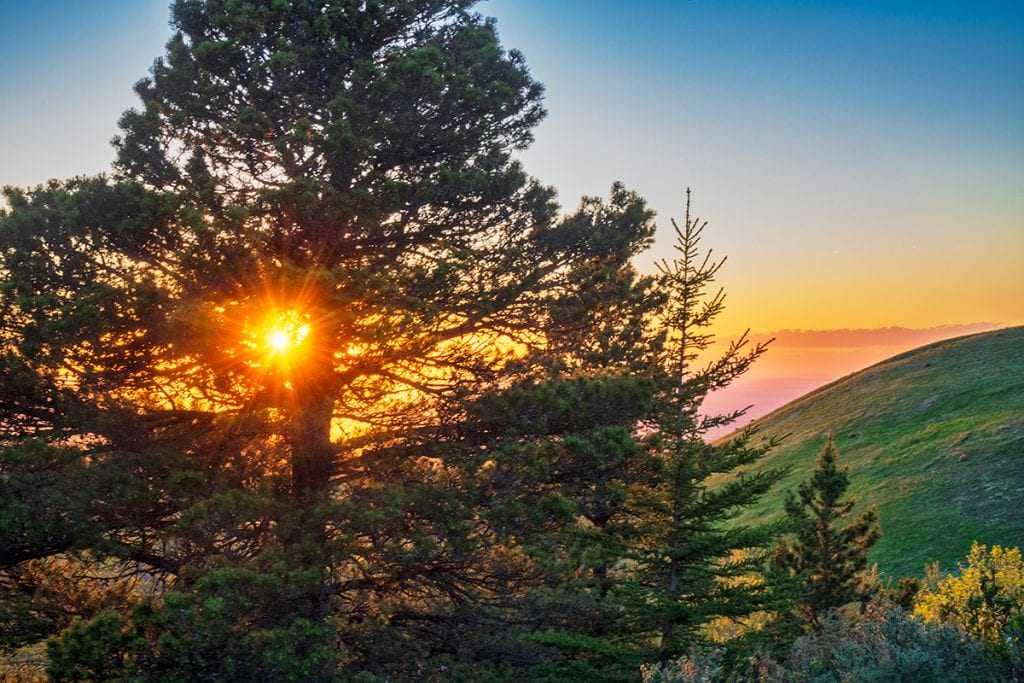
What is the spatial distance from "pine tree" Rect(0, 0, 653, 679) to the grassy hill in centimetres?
2329

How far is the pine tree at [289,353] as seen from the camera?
10.5m

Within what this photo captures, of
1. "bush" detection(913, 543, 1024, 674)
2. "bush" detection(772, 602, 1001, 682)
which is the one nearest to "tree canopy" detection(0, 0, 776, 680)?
"bush" detection(772, 602, 1001, 682)

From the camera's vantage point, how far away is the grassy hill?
41438 millimetres

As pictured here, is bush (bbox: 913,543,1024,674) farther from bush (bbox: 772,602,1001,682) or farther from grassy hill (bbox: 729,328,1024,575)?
grassy hill (bbox: 729,328,1024,575)

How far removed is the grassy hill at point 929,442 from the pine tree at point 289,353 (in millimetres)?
23292

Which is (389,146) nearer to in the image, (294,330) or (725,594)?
(294,330)

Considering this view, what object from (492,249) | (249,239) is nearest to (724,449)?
(492,249)

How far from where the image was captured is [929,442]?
56.8 m

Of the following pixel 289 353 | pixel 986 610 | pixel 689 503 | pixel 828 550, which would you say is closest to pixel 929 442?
pixel 828 550

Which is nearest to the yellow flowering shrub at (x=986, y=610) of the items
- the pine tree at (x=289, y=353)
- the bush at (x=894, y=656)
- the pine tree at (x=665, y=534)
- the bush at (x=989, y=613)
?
the bush at (x=989, y=613)

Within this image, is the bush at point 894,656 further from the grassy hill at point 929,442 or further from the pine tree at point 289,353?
the grassy hill at point 929,442

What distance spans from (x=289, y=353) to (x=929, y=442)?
60.2m

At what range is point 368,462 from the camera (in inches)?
498

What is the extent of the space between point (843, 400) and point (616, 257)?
74.7 metres
